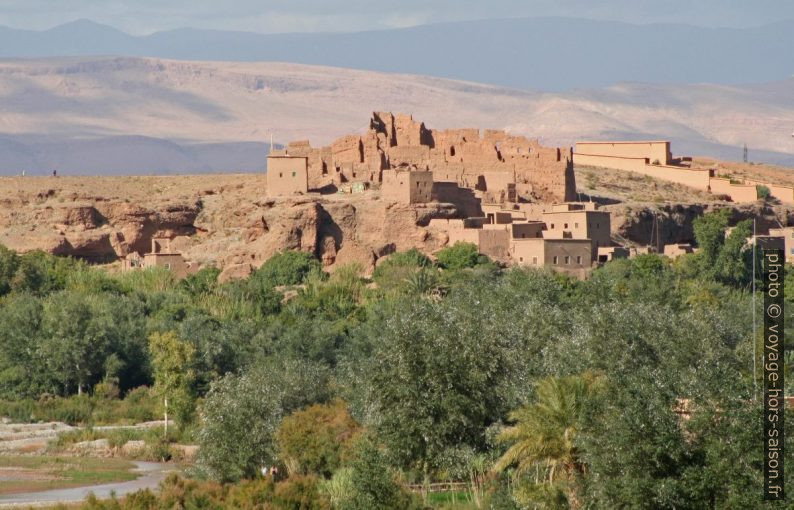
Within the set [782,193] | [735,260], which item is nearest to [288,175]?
[735,260]

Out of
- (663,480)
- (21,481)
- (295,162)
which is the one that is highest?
(295,162)

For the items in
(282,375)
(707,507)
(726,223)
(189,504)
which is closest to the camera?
(707,507)

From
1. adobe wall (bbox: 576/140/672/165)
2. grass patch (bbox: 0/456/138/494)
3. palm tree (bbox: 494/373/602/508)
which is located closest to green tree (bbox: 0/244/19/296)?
grass patch (bbox: 0/456/138/494)

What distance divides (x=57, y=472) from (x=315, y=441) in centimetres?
779

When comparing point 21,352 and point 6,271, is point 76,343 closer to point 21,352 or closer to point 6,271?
point 21,352

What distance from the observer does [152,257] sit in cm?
6638

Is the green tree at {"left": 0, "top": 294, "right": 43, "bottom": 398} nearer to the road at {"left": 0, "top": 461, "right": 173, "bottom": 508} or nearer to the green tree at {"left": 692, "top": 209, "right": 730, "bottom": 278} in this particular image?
the road at {"left": 0, "top": 461, "right": 173, "bottom": 508}

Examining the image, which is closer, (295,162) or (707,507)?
(707,507)

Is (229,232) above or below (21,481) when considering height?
above

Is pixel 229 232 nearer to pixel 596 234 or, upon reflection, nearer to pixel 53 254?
pixel 53 254

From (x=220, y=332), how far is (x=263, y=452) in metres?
19.3

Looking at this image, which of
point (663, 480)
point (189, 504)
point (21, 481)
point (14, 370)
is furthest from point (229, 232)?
point (663, 480)

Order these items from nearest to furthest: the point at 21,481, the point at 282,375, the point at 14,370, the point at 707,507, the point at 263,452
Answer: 1. the point at 707,507
2. the point at 263,452
3. the point at 21,481
4. the point at 282,375
5. the point at 14,370

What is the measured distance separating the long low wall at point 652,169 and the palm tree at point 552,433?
171 feet
